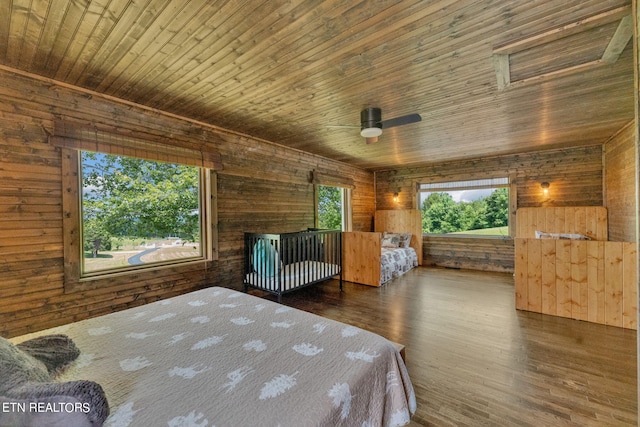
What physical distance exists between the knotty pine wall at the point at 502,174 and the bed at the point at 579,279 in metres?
2.51

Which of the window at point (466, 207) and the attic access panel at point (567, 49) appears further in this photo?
the window at point (466, 207)

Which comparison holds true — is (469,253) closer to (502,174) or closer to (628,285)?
(502,174)

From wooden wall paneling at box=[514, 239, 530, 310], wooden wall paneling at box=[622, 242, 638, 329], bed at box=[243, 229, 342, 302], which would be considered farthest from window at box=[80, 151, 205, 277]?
wooden wall paneling at box=[622, 242, 638, 329]

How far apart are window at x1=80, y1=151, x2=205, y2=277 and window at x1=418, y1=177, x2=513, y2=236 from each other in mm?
5849

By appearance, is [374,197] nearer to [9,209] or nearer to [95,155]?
[95,155]

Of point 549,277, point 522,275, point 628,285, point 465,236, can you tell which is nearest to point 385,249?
point 465,236

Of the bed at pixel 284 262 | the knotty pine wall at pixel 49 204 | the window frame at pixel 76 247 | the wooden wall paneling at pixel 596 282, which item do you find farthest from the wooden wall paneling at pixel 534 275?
the window frame at pixel 76 247

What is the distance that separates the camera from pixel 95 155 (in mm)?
2895

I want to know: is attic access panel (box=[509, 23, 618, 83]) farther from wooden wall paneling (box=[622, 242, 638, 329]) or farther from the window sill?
the window sill

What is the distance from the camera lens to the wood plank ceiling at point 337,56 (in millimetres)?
1713

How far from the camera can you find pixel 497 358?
246 cm

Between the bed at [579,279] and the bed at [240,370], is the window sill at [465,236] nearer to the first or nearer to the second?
the bed at [579,279]

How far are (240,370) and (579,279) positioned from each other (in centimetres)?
440

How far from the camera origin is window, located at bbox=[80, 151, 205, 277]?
9.45ft
